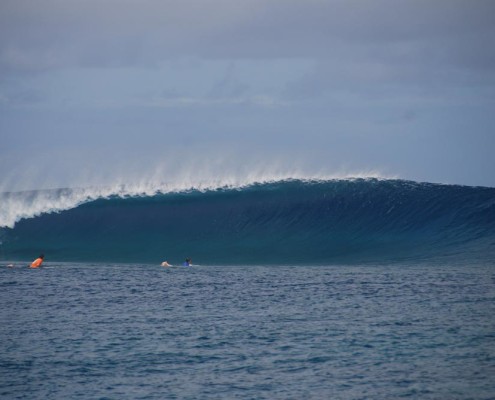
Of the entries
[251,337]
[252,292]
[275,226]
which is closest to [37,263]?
[252,292]

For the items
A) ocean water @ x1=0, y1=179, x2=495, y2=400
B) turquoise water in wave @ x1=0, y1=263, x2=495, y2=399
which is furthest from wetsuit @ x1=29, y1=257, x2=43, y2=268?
turquoise water in wave @ x1=0, y1=263, x2=495, y2=399

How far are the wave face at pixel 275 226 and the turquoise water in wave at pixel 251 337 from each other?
6.43 m

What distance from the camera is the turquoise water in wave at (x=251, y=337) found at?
9.81 meters

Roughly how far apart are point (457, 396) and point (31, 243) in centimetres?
2281

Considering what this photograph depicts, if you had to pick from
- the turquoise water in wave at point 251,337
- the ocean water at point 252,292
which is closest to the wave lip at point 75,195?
the ocean water at point 252,292

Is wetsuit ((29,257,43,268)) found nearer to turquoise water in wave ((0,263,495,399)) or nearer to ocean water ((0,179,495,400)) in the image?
ocean water ((0,179,495,400))

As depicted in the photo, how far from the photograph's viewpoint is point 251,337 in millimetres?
12383

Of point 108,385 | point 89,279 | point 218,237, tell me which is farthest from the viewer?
point 218,237

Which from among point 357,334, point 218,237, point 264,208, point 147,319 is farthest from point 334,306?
point 264,208

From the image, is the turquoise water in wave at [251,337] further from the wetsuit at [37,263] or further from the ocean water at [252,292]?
the wetsuit at [37,263]

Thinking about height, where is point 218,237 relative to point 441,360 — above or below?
above

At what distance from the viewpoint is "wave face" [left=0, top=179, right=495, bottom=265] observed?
25812 millimetres

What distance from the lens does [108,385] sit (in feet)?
32.5

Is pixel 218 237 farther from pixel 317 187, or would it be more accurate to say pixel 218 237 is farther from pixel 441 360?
pixel 441 360
